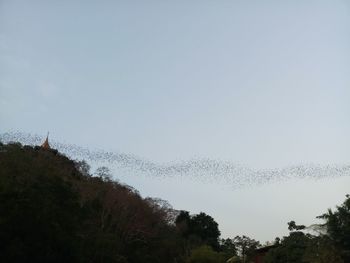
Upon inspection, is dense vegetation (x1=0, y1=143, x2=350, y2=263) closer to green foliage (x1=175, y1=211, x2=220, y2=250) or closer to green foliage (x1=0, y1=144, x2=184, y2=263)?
green foliage (x1=0, y1=144, x2=184, y2=263)

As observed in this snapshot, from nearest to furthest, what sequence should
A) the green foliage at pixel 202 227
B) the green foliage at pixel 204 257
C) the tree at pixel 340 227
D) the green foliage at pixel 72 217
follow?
the green foliage at pixel 72 217 → the tree at pixel 340 227 → the green foliage at pixel 204 257 → the green foliage at pixel 202 227

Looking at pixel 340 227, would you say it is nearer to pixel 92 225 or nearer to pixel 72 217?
pixel 72 217

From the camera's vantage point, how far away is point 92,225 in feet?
143

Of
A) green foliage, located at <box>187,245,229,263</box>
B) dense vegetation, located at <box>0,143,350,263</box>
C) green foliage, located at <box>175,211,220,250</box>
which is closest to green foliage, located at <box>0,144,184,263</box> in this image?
dense vegetation, located at <box>0,143,350,263</box>

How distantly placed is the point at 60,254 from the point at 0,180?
5689 mm

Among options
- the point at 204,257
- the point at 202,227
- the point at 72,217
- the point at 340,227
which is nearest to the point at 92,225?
the point at 72,217

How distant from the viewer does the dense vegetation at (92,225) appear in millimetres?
27656

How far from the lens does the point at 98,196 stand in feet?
155

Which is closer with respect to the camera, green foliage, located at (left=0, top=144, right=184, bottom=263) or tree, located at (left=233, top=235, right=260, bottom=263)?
green foliage, located at (left=0, top=144, right=184, bottom=263)

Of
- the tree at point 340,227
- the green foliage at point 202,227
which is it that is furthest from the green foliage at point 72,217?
the tree at point 340,227

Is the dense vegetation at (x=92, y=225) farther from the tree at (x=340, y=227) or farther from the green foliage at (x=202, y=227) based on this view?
the green foliage at (x=202, y=227)

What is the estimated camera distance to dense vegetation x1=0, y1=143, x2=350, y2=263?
27.7m

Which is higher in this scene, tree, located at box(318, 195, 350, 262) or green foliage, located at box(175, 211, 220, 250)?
green foliage, located at box(175, 211, 220, 250)

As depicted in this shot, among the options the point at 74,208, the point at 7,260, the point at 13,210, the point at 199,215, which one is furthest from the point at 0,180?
the point at 199,215
